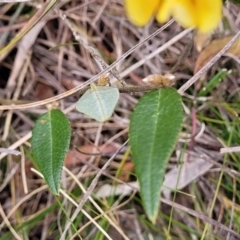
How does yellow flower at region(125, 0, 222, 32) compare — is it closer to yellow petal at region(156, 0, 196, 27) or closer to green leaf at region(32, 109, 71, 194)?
yellow petal at region(156, 0, 196, 27)

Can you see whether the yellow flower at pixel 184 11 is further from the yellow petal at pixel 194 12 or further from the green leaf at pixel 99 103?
the green leaf at pixel 99 103

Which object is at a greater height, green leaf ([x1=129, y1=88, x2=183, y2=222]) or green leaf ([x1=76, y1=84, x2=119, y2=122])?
green leaf ([x1=76, y1=84, x2=119, y2=122])

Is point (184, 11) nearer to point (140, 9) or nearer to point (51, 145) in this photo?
point (140, 9)

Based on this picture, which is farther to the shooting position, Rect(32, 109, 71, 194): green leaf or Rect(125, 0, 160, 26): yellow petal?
Rect(32, 109, 71, 194): green leaf

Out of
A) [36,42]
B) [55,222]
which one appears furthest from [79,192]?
[36,42]

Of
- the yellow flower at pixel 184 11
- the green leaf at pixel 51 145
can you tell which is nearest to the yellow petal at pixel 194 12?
the yellow flower at pixel 184 11

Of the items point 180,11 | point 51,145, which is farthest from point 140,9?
point 51,145

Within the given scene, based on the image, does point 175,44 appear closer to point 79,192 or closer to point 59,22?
point 59,22

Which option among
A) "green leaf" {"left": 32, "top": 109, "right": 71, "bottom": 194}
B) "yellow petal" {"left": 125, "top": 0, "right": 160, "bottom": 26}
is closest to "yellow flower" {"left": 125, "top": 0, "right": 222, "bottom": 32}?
"yellow petal" {"left": 125, "top": 0, "right": 160, "bottom": 26}
